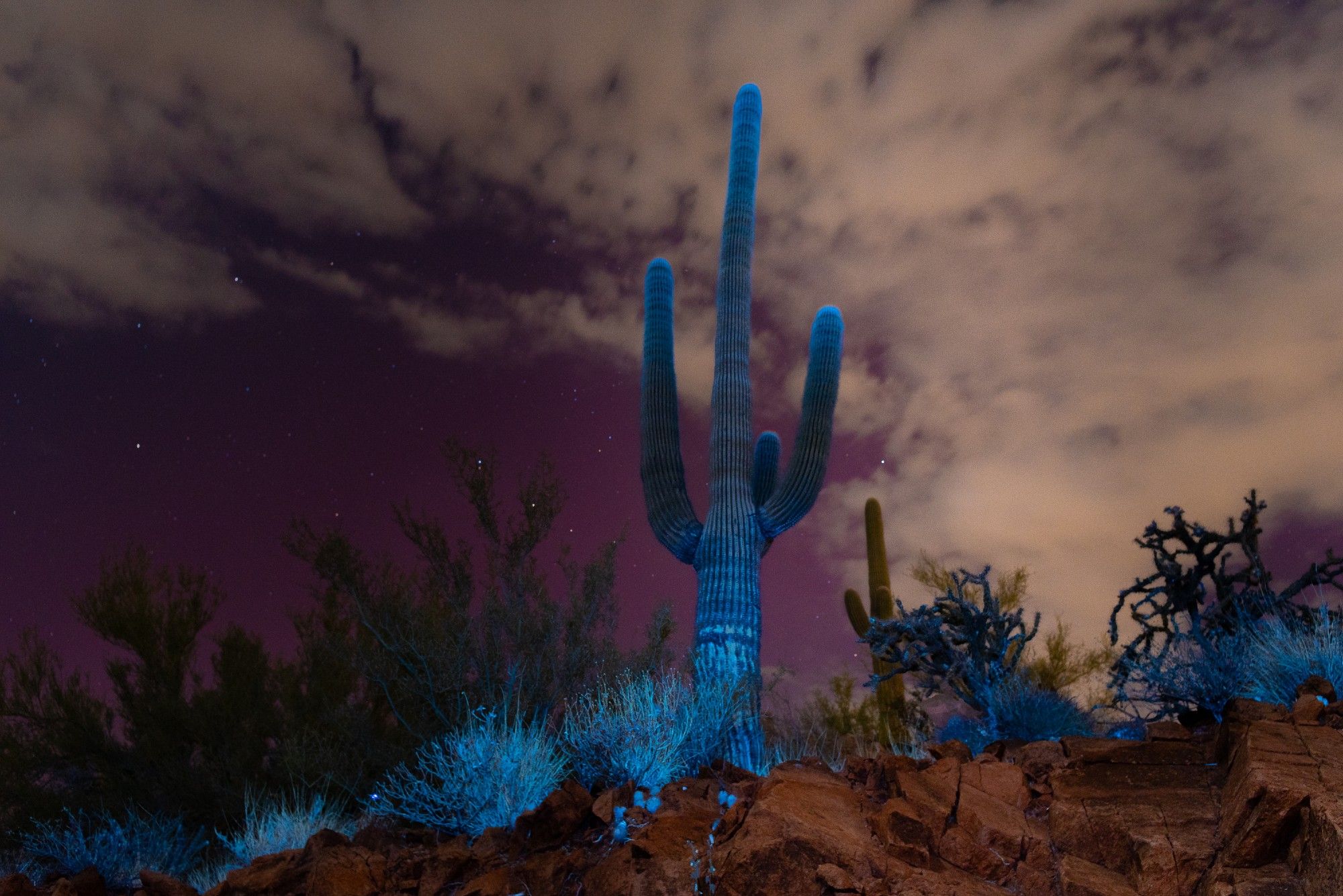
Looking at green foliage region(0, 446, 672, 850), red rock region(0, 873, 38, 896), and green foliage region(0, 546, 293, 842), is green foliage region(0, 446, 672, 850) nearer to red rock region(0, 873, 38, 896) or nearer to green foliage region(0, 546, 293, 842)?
green foliage region(0, 546, 293, 842)

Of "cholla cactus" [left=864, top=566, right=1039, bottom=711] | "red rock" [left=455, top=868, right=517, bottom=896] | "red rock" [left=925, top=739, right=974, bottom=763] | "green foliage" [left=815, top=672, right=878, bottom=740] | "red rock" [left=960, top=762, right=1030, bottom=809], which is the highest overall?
"green foliage" [left=815, top=672, right=878, bottom=740]

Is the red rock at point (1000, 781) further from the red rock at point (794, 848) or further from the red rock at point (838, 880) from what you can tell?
the red rock at point (838, 880)

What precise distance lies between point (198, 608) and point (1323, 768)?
1405 centimetres

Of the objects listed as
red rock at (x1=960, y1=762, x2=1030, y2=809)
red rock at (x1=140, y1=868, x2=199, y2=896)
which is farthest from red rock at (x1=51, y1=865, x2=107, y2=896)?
red rock at (x1=960, y1=762, x2=1030, y2=809)

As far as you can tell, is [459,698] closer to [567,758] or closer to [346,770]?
[346,770]

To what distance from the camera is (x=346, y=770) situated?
10.6 metres

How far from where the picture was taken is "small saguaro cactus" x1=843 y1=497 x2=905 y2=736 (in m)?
13.7

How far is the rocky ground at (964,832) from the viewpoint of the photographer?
12.8 feet

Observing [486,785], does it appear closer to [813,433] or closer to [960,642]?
[960,642]

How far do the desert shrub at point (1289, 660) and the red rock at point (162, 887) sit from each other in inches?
304

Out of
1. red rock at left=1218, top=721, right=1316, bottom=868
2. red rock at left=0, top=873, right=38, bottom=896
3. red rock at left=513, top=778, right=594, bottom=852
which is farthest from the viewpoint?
red rock at left=0, top=873, right=38, bottom=896

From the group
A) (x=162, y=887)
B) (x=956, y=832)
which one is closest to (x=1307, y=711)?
(x=956, y=832)

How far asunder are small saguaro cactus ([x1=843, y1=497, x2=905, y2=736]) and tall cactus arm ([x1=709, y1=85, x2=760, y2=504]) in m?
3.40

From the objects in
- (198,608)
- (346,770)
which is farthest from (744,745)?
(198,608)
